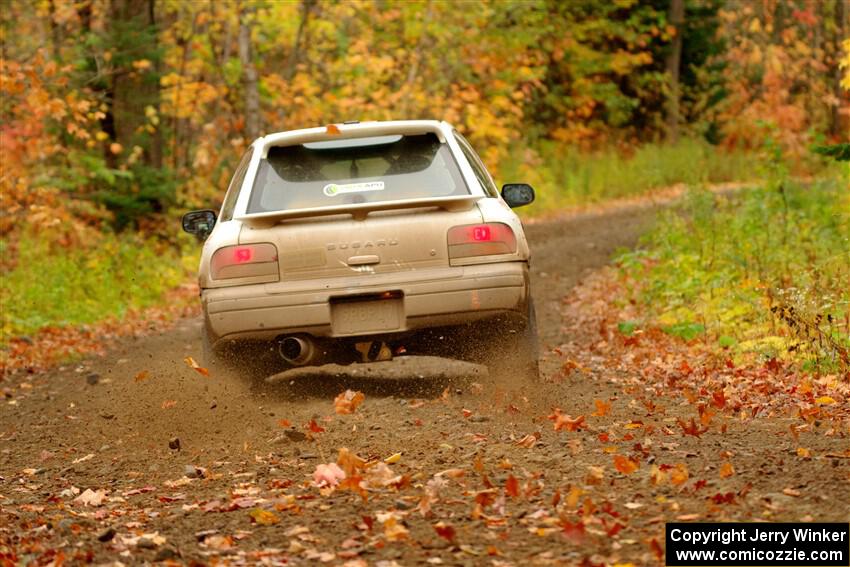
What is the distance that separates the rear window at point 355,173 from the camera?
7.94 meters

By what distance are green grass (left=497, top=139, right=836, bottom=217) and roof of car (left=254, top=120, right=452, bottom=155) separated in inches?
737

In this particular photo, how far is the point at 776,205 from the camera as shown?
49.6ft

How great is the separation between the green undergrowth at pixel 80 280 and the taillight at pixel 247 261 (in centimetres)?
592

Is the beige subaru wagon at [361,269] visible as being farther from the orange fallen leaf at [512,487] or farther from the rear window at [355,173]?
the orange fallen leaf at [512,487]

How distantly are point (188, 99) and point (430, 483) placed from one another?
62.2 feet

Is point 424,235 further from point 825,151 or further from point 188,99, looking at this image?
point 188,99

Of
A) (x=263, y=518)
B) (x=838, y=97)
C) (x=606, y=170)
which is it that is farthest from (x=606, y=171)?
(x=263, y=518)

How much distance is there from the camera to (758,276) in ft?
36.7

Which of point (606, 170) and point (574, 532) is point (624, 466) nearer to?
point (574, 532)

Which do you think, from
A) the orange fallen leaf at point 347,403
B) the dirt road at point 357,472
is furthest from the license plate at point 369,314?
the dirt road at point 357,472

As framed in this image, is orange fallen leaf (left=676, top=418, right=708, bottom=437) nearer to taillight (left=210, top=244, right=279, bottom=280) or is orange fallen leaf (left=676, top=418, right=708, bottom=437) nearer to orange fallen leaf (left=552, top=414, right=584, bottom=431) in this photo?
orange fallen leaf (left=552, top=414, right=584, bottom=431)

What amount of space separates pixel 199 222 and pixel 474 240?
2290 mm

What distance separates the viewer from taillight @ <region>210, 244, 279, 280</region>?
25.0 ft

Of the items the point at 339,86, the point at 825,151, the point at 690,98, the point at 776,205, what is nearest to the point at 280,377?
the point at 825,151
